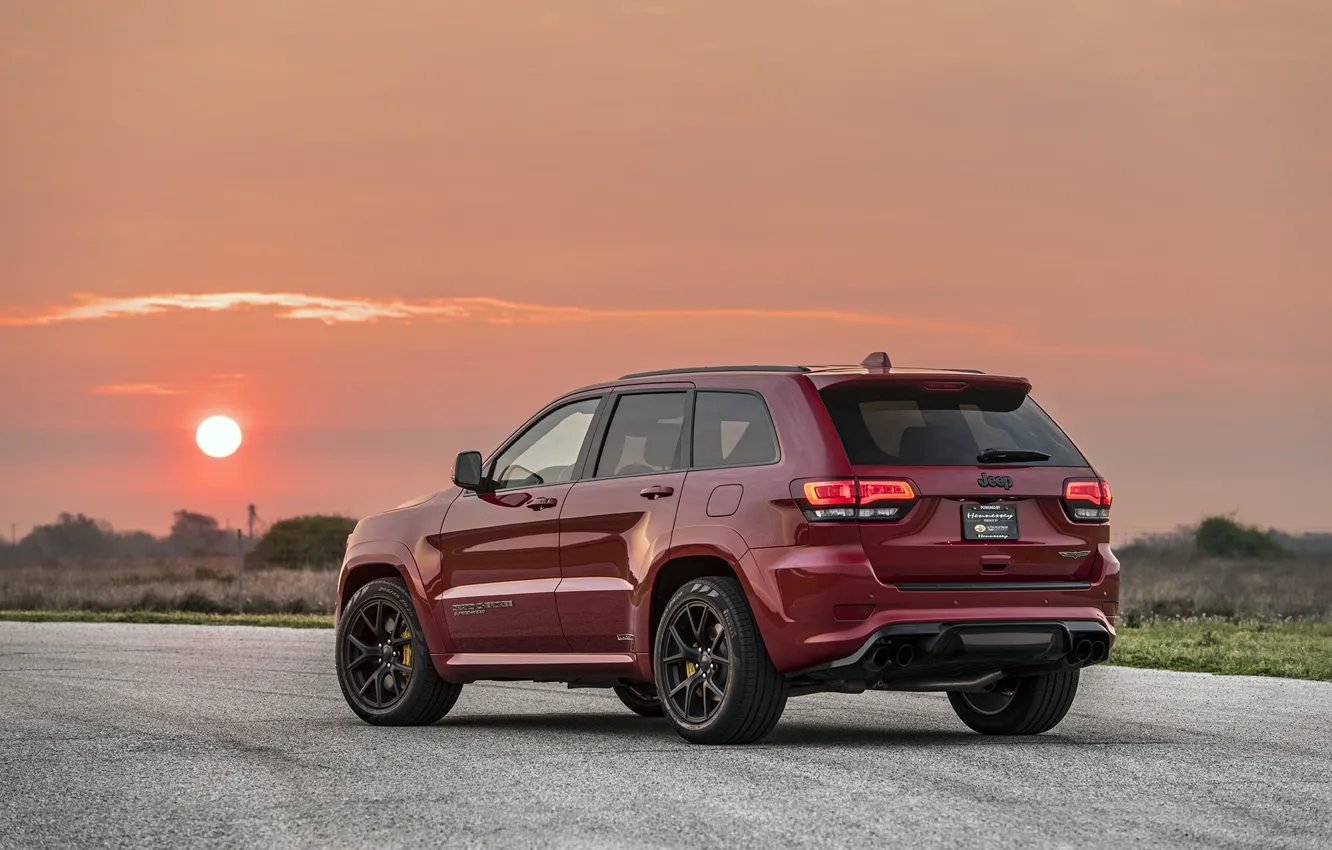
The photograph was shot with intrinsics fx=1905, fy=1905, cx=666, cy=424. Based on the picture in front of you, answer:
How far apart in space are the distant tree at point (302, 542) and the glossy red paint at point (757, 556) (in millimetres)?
74099

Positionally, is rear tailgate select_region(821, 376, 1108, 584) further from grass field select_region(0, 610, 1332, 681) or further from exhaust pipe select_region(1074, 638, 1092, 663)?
grass field select_region(0, 610, 1332, 681)

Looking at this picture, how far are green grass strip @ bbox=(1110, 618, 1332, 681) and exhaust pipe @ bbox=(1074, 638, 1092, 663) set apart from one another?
21.8 feet

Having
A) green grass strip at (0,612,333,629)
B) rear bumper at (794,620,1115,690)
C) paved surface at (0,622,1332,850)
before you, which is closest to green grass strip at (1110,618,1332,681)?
paved surface at (0,622,1332,850)

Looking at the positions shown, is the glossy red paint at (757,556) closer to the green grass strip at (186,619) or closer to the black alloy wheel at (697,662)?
the black alloy wheel at (697,662)

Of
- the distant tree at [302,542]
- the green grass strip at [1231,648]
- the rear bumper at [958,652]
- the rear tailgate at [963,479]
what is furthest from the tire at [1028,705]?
the distant tree at [302,542]

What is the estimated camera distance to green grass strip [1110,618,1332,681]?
16.6 meters

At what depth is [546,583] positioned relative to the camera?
35.5 feet

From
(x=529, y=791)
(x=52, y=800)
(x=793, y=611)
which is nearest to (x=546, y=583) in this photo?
(x=793, y=611)

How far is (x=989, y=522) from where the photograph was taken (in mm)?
9570

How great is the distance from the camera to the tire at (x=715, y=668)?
9.45 m

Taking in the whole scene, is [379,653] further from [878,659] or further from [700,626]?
[878,659]

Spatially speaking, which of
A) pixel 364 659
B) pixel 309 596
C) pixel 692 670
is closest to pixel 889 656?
pixel 692 670

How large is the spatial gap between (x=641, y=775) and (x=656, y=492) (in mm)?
1990

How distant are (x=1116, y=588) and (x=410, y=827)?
4.53 meters
